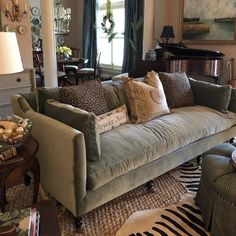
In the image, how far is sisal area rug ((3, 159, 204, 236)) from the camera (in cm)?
193

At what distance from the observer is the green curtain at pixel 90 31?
298 inches

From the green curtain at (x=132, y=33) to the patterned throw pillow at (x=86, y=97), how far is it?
3818 millimetres

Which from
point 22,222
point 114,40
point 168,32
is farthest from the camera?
point 114,40

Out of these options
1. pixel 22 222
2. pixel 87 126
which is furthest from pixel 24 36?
pixel 22 222

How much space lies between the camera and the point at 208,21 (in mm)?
4855

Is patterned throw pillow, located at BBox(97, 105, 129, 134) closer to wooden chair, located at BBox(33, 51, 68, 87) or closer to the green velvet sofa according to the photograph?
the green velvet sofa

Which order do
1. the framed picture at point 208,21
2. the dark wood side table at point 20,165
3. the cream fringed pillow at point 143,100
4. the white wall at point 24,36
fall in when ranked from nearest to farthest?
the dark wood side table at point 20,165 < the cream fringed pillow at point 143,100 < the white wall at point 24,36 < the framed picture at point 208,21

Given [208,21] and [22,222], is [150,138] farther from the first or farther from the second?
[208,21]

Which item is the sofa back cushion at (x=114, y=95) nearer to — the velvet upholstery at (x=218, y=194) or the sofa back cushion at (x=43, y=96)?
the sofa back cushion at (x=43, y=96)

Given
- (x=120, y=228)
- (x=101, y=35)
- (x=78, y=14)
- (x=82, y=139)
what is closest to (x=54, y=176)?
(x=82, y=139)

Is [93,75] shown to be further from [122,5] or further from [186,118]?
[186,118]

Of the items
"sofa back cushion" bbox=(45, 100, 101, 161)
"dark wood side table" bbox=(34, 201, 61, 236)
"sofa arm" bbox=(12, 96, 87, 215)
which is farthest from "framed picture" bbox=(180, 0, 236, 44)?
"dark wood side table" bbox=(34, 201, 61, 236)

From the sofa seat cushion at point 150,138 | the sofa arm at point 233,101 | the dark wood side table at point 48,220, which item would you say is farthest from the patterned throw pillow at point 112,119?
the sofa arm at point 233,101

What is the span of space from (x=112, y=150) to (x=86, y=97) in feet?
1.78
